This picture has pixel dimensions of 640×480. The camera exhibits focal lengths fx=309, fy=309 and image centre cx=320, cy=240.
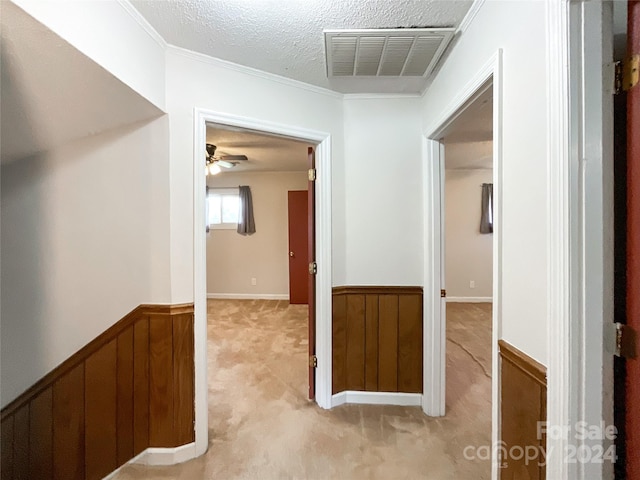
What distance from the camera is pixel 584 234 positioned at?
0.87m

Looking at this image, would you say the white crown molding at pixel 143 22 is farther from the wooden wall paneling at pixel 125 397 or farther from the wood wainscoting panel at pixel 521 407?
the wood wainscoting panel at pixel 521 407

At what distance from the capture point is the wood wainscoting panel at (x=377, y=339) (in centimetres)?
232

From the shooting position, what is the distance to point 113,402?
1.69 meters

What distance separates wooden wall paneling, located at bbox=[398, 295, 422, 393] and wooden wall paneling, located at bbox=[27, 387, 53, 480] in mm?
2105

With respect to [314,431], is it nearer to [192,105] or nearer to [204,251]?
[204,251]

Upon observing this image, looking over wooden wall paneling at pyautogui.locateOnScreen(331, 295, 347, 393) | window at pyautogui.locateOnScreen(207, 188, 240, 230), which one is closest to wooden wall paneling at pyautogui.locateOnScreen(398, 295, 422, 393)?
wooden wall paneling at pyautogui.locateOnScreen(331, 295, 347, 393)

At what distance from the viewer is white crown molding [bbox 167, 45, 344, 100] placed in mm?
1733

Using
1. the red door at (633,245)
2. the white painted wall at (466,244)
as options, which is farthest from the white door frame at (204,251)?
the white painted wall at (466,244)

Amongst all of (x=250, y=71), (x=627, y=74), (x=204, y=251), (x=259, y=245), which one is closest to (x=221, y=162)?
(x=259, y=245)

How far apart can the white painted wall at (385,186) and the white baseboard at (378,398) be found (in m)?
0.85

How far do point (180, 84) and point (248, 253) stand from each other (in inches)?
159

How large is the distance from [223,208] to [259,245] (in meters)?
0.95

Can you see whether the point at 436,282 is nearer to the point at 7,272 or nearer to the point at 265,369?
the point at 265,369

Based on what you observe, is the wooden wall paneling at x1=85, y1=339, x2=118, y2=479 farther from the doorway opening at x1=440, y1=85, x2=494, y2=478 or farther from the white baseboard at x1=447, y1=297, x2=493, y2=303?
the white baseboard at x1=447, y1=297, x2=493, y2=303
